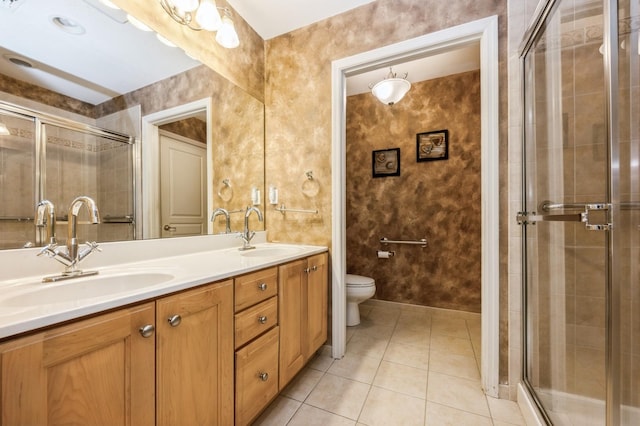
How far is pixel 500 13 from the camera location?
4.72 feet

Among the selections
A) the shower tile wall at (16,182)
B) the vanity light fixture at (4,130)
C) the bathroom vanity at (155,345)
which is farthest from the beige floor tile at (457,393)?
the vanity light fixture at (4,130)

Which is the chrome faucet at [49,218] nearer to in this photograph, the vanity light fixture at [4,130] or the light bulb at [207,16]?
the vanity light fixture at [4,130]

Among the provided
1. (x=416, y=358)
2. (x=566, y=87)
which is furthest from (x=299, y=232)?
(x=566, y=87)

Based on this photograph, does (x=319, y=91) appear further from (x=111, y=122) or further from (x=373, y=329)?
(x=373, y=329)

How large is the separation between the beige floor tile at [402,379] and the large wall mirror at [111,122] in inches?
58.6

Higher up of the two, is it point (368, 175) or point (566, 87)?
point (566, 87)

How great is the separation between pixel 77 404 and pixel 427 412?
4.84 feet

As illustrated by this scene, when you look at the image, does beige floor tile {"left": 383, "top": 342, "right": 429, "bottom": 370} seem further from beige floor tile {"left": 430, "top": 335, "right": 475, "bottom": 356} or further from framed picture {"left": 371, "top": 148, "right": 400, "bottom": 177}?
framed picture {"left": 371, "top": 148, "right": 400, "bottom": 177}

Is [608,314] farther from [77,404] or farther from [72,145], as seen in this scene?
[72,145]

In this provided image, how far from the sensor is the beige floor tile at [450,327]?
2.18m

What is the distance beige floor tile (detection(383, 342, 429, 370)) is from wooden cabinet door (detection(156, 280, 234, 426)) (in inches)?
48.4

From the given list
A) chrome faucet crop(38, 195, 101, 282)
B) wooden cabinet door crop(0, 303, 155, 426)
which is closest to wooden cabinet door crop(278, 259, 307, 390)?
wooden cabinet door crop(0, 303, 155, 426)

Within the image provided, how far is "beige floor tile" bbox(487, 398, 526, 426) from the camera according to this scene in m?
1.27

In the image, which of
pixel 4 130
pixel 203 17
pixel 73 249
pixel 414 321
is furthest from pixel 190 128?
pixel 414 321
